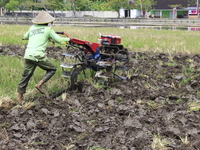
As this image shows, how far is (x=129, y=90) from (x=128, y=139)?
88.3 inches

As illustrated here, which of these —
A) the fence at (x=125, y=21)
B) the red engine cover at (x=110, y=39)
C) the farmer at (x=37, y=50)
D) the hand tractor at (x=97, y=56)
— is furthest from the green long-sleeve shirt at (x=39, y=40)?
the fence at (x=125, y=21)

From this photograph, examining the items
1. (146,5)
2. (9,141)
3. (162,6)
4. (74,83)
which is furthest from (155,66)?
(162,6)

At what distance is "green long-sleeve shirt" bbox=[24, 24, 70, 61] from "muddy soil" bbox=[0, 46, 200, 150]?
0.75 meters

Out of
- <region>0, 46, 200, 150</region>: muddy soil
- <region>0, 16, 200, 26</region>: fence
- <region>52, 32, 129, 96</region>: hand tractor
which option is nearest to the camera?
<region>0, 46, 200, 150</region>: muddy soil

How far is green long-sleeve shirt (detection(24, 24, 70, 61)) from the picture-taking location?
541 cm

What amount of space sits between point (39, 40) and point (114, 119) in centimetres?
187

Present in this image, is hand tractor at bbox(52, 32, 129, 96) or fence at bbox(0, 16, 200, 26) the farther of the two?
fence at bbox(0, 16, 200, 26)

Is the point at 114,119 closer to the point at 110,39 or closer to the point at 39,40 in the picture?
the point at 39,40

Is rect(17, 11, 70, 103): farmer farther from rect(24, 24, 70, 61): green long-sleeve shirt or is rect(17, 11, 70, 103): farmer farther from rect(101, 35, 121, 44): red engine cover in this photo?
rect(101, 35, 121, 44): red engine cover

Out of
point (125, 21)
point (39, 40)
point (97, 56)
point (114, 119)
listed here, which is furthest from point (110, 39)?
point (125, 21)

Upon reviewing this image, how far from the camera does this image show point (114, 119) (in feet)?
15.8

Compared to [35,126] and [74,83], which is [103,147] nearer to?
[35,126]

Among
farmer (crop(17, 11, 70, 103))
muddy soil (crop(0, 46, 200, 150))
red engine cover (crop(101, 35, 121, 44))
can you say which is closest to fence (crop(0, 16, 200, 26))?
red engine cover (crop(101, 35, 121, 44))

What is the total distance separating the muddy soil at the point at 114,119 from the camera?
3.97m
